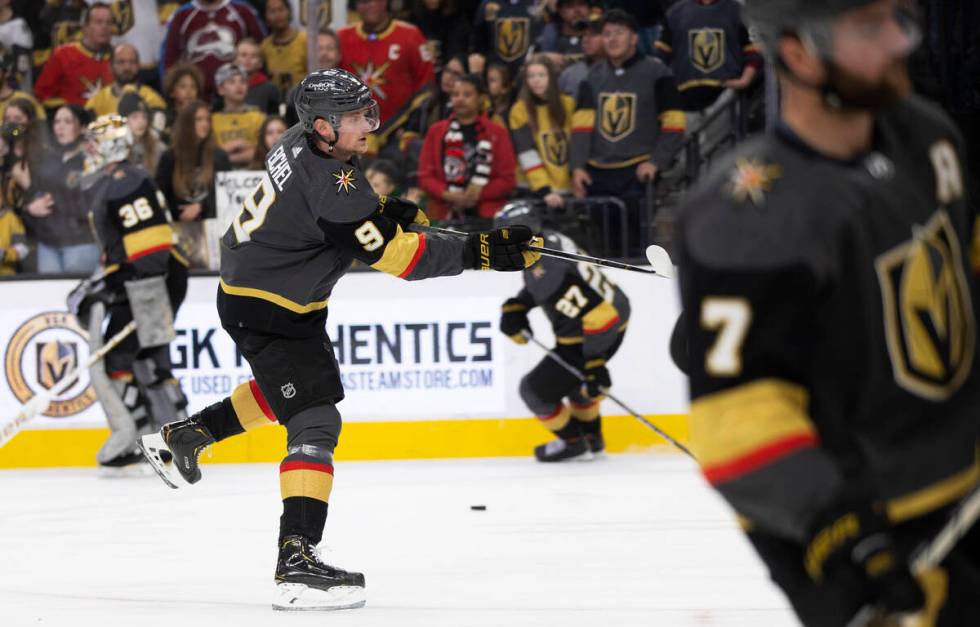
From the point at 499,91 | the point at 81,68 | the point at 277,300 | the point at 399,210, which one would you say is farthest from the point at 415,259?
the point at 81,68

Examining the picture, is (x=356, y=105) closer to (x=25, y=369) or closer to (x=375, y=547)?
(x=375, y=547)

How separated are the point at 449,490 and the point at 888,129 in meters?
4.43

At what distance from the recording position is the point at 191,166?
7215mm

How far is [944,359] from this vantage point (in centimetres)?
161

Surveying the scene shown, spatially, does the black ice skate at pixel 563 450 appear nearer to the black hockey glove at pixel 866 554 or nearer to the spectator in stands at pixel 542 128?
the spectator in stands at pixel 542 128

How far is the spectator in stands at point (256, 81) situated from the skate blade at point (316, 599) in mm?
4067

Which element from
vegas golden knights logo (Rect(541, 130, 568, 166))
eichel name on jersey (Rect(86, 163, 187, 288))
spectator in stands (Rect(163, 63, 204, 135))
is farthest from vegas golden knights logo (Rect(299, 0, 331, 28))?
eichel name on jersey (Rect(86, 163, 187, 288))

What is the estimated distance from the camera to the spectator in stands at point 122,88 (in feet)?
25.1

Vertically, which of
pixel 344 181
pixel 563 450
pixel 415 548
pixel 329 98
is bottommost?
pixel 563 450

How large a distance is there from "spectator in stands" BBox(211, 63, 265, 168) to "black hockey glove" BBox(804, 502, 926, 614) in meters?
6.08

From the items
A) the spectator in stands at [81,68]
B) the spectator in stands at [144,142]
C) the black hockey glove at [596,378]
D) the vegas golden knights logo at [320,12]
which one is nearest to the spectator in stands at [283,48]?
the vegas golden knights logo at [320,12]

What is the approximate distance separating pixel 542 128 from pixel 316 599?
12.7ft

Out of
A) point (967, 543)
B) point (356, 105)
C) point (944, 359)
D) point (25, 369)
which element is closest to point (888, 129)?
point (944, 359)

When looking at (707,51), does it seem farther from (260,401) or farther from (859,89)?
(859,89)
